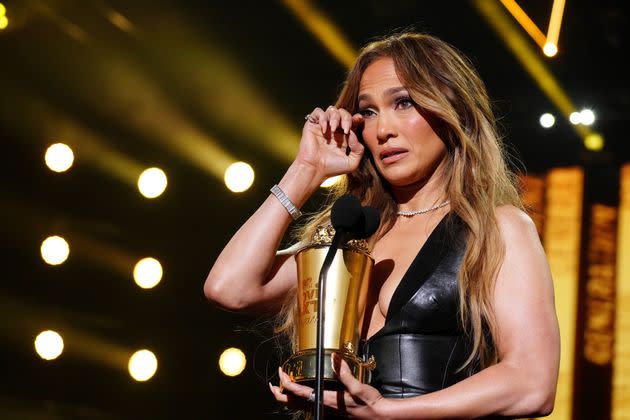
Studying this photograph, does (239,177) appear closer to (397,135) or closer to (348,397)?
(397,135)

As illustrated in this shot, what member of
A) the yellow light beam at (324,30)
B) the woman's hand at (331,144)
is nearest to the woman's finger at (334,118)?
the woman's hand at (331,144)

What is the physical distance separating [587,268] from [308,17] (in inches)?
63.7

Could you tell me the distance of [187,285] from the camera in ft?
13.2

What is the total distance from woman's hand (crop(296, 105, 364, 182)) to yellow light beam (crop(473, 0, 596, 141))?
Answer: 1.72m

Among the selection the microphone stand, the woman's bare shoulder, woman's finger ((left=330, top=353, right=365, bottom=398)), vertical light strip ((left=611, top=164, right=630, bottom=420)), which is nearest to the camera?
the microphone stand

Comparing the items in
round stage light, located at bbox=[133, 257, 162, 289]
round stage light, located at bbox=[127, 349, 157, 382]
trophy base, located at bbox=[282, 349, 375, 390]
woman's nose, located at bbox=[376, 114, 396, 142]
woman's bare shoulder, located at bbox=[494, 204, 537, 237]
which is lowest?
trophy base, located at bbox=[282, 349, 375, 390]

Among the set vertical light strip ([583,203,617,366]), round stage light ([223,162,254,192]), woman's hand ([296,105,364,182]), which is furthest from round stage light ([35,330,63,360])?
vertical light strip ([583,203,617,366])

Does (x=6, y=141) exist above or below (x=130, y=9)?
below

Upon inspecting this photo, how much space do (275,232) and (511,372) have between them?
2.27 feet

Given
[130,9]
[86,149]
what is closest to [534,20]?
[130,9]

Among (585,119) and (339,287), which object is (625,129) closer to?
(585,119)

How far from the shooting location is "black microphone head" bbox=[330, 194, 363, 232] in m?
1.67

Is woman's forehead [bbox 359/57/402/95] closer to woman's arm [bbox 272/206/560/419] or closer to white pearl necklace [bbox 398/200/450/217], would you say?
white pearl necklace [bbox 398/200/450/217]

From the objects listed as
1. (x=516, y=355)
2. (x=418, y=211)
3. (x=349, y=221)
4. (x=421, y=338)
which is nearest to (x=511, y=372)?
(x=516, y=355)
